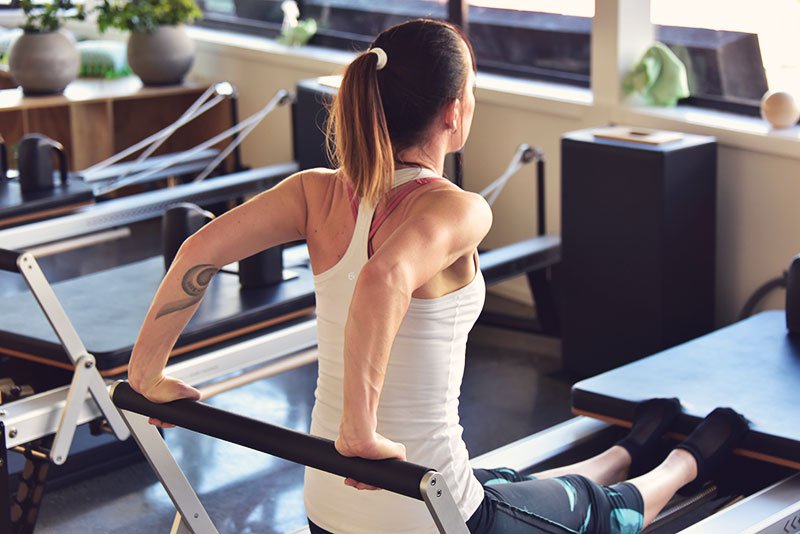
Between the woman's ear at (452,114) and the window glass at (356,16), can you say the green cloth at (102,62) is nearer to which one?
the window glass at (356,16)

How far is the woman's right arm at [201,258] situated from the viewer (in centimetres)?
148

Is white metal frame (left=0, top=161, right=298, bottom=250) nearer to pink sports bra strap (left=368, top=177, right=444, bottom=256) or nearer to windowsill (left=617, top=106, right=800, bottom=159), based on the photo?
windowsill (left=617, top=106, right=800, bottom=159)

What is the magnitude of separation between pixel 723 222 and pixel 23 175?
229cm

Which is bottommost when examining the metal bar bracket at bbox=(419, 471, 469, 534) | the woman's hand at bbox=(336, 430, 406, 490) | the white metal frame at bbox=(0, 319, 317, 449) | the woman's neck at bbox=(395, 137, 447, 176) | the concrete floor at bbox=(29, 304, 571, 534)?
the concrete floor at bbox=(29, 304, 571, 534)

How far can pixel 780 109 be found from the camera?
3.28 m

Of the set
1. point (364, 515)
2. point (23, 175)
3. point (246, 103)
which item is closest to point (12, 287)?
point (23, 175)

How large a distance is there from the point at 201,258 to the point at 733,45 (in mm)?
2609

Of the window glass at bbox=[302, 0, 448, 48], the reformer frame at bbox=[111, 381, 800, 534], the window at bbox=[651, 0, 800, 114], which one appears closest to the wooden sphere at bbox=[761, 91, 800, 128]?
the window at bbox=[651, 0, 800, 114]

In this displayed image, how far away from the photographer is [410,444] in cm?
146

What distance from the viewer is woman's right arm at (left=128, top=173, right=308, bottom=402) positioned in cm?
148

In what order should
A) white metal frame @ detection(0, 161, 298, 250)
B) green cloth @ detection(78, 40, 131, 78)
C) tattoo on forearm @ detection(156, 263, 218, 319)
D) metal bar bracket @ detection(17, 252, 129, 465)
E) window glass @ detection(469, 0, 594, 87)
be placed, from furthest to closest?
1. green cloth @ detection(78, 40, 131, 78)
2. window glass @ detection(469, 0, 594, 87)
3. white metal frame @ detection(0, 161, 298, 250)
4. metal bar bracket @ detection(17, 252, 129, 465)
5. tattoo on forearm @ detection(156, 263, 218, 319)

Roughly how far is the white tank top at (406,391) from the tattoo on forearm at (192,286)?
0.15m

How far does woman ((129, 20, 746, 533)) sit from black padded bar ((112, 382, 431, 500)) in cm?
2

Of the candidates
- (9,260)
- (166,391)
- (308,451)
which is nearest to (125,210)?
(9,260)
